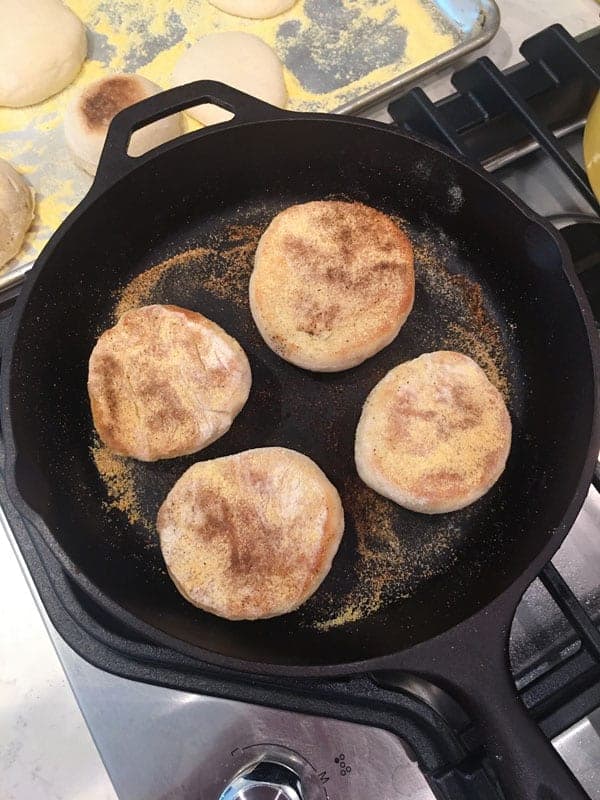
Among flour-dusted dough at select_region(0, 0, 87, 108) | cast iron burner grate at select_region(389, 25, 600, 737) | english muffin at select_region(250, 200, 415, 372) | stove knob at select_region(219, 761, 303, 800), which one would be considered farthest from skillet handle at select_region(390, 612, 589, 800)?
flour-dusted dough at select_region(0, 0, 87, 108)

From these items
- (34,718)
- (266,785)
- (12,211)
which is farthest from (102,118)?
(266,785)

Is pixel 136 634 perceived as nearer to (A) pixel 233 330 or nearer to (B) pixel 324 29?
(A) pixel 233 330

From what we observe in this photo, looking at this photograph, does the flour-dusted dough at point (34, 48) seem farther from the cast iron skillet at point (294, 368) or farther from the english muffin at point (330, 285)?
the english muffin at point (330, 285)

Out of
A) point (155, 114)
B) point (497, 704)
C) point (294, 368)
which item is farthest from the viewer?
point (294, 368)

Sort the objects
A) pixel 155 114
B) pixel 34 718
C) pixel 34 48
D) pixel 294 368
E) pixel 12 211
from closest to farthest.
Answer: pixel 34 718
pixel 155 114
pixel 294 368
pixel 12 211
pixel 34 48

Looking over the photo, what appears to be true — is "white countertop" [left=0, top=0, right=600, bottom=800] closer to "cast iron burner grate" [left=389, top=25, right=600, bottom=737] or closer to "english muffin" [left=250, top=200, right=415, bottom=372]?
"english muffin" [left=250, top=200, right=415, bottom=372]

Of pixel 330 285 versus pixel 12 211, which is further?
pixel 12 211

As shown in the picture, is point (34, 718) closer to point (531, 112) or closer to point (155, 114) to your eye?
point (155, 114)
